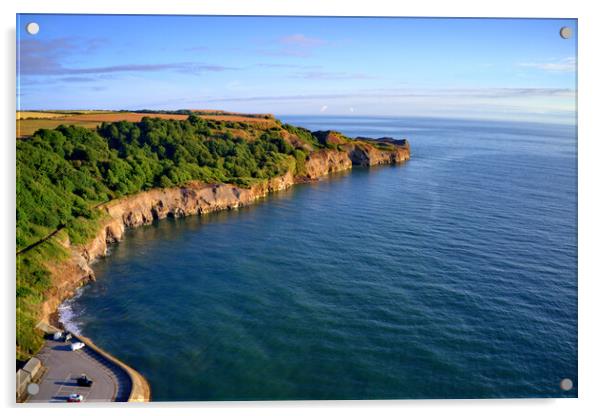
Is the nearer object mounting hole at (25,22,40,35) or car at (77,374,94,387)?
mounting hole at (25,22,40,35)

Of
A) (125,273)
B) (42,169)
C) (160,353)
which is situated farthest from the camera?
(42,169)

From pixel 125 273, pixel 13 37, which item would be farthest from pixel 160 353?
pixel 13 37

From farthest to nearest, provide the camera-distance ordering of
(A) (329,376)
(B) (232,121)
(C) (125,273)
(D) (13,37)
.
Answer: (B) (232,121)
(C) (125,273)
(A) (329,376)
(D) (13,37)

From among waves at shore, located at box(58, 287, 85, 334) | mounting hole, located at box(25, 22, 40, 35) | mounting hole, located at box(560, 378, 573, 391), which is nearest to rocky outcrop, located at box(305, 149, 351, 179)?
waves at shore, located at box(58, 287, 85, 334)

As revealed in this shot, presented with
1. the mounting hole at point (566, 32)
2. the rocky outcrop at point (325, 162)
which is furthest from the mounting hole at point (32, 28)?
the rocky outcrop at point (325, 162)

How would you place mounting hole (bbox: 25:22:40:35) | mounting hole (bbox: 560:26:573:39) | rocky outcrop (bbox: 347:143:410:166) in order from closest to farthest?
mounting hole (bbox: 25:22:40:35)
mounting hole (bbox: 560:26:573:39)
rocky outcrop (bbox: 347:143:410:166)

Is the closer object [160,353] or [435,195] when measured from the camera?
[160,353]

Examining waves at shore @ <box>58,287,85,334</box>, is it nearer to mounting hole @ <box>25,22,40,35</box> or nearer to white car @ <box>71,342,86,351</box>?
white car @ <box>71,342,86,351</box>

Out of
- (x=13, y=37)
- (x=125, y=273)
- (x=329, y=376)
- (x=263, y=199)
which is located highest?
(x=13, y=37)

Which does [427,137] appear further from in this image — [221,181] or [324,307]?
[324,307]
